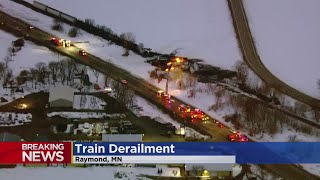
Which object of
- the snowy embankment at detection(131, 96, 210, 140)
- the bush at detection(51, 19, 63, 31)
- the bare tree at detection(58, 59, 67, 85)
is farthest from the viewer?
the bush at detection(51, 19, 63, 31)

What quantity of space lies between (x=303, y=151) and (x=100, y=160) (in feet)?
37.9

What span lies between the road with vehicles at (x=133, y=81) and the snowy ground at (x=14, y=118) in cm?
622

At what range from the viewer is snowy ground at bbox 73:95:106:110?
30250mm

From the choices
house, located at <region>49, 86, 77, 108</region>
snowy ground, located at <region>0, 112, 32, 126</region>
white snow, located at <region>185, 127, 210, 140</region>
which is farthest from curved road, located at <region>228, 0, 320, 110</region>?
snowy ground, located at <region>0, 112, 32, 126</region>

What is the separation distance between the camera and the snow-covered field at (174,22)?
129 feet

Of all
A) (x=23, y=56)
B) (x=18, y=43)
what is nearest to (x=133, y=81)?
(x=23, y=56)

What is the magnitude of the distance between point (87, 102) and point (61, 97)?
4.40 ft

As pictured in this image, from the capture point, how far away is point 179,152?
17.8m

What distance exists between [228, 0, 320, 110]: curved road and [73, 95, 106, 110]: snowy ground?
1012 cm

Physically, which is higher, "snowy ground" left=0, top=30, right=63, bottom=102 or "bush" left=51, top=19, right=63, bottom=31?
"bush" left=51, top=19, right=63, bottom=31

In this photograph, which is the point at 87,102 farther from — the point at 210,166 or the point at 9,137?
the point at 210,166

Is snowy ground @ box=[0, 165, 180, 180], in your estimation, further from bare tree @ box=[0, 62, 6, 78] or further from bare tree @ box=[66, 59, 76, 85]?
bare tree @ box=[0, 62, 6, 78]

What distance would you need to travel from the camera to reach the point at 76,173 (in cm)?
2316

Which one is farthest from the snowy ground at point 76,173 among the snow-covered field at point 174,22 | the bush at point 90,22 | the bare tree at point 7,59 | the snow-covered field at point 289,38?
the bush at point 90,22
